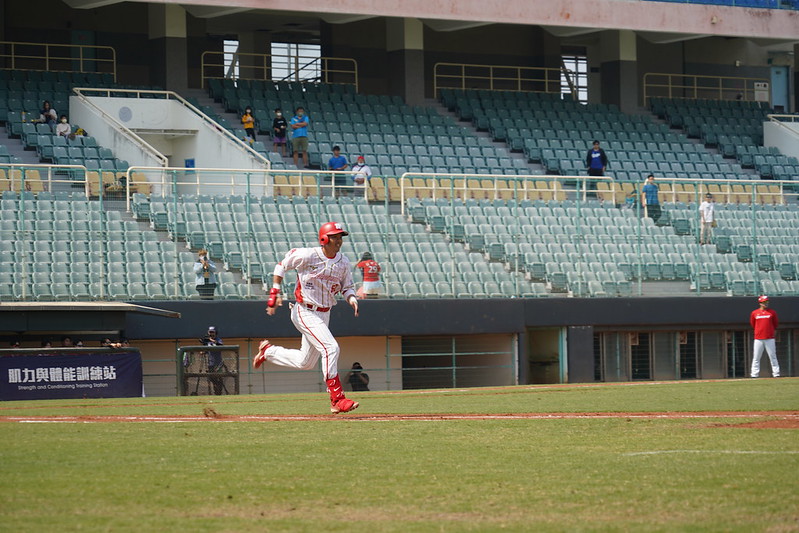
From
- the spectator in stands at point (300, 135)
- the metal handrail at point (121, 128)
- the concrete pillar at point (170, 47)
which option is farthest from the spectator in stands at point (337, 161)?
the concrete pillar at point (170, 47)

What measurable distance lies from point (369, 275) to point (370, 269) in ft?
0.54

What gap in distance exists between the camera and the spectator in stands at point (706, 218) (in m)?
30.9

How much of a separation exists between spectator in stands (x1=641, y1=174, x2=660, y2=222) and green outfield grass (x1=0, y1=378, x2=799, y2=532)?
18570 millimetres

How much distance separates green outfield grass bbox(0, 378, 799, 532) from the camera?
6.70m

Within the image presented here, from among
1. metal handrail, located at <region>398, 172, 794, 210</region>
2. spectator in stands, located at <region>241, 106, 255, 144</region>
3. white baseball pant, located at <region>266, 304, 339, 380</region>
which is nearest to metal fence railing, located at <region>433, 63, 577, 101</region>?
spectator in stands, located at <region>241, 106, 255, 144</region>

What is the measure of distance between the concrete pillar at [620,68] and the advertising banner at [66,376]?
25.1 metres

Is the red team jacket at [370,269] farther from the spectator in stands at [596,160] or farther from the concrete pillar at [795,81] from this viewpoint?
the concrete pillar at [795,81]

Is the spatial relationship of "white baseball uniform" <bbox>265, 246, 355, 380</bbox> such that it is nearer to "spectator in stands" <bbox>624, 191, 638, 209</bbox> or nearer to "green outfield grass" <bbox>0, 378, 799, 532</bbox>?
"green outfield grass" <bbox>0, 378, 799, 532</bbox>

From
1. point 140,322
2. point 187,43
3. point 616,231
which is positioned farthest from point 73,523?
point 187,43

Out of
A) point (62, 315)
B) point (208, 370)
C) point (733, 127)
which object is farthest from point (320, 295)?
point (733, 127)

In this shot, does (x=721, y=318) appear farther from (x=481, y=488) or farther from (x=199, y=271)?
(x=481, y=488)

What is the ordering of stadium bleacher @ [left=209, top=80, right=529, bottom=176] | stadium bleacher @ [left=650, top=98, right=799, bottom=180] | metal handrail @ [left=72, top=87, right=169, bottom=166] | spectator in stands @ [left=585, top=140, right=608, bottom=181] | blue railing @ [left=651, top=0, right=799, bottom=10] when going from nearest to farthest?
1. metal handrail @ [left=72, top=87, right=169, bottom=166]
2. stadium bleacher @ [left=209, top=80, right=529, bottom=176]
3. spectator in stands @ [left=585, top=140, right=608, bottom=181]
4. stadium bleacher @ [left=650, top=98, right=799, bottom=180]
5. blue railing @ [left=651, top=0, right=799, bottom=10]

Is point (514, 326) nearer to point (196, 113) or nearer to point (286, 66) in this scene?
point (196, 113)

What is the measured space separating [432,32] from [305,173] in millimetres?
16450
